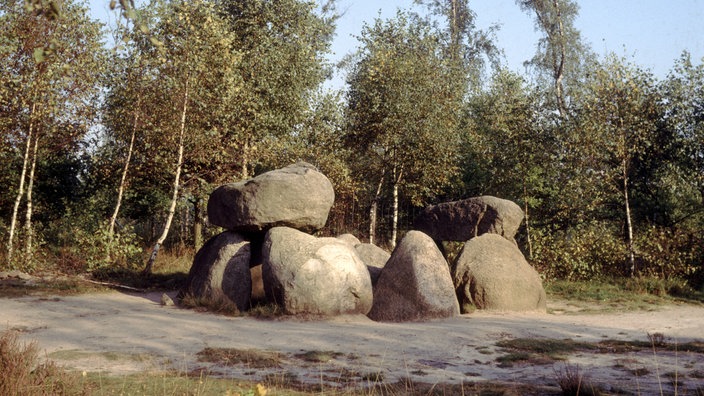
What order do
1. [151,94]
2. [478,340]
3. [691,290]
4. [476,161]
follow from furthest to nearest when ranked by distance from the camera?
[476,161] → [151,94] → [691,290] → [478,340]

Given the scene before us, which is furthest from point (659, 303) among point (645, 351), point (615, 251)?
point (645, 351)

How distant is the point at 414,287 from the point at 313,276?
2233 mm

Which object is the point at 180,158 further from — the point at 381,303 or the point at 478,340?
the point at 478,340

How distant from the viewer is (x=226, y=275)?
1598 cm

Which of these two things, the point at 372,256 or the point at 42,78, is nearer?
the point at 372,256

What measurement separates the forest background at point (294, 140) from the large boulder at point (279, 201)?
4769 mm

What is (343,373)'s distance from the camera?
8.99m

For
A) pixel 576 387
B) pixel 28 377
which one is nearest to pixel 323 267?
pixel 576 387

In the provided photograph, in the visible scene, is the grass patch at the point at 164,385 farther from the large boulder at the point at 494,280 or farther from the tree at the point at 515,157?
the tree at the point at 515,157

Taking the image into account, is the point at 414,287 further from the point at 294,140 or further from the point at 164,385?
the point at 294,140

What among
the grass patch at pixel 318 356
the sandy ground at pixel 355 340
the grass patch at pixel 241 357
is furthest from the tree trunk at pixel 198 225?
the grass patch at pixel 318 356

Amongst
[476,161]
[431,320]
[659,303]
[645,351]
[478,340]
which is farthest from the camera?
[476,161]

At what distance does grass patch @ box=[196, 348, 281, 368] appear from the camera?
964 centimetres

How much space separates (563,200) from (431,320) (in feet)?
35.2
